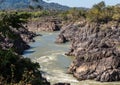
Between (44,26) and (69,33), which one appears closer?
(69,33)

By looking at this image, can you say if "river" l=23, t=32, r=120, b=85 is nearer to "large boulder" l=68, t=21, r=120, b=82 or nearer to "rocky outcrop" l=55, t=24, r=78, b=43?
"large boulder" l=68, t=21, r=120, b=82

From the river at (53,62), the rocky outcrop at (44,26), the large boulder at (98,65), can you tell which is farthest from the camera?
the rocky outcrop at (44,26)

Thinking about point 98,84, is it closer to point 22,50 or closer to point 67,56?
point 67,56

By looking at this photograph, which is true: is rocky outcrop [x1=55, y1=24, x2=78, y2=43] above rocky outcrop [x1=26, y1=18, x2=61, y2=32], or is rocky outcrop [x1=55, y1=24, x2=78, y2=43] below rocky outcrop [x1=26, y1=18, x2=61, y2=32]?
above

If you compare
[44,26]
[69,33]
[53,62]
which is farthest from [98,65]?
[44,26]

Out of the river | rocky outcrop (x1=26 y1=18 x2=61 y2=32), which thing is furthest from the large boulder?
rocky outcrop (x1=26 y1=18 x2=61 y2=32)

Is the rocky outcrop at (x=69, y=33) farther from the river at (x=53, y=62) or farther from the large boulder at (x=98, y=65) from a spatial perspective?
the large boulder at (x=98, y=65)

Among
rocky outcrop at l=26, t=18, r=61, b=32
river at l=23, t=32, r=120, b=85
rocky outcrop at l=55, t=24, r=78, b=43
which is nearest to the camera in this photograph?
river at l=23, t=32, r=120, b=85

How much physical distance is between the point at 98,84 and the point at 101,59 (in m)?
5.65

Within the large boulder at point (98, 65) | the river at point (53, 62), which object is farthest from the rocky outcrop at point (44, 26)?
the large boulder at point (98, 65)

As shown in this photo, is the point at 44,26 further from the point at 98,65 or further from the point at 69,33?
the point at 98,65

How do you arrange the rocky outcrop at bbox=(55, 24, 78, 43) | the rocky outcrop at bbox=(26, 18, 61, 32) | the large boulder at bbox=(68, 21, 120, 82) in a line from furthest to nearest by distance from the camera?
the rocky outcrop at bbox=(26, 18, 61, 32), the rocky outcrop at bbox=(55, 24, 78, 43), the large boulder at bbox=(68, 21, 120, 82)

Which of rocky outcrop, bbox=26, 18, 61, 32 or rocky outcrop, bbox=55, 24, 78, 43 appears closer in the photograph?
Answer: rocky outcrop, bbox=55, 24, 78, 43

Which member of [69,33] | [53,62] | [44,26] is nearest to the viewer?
[53,62]
